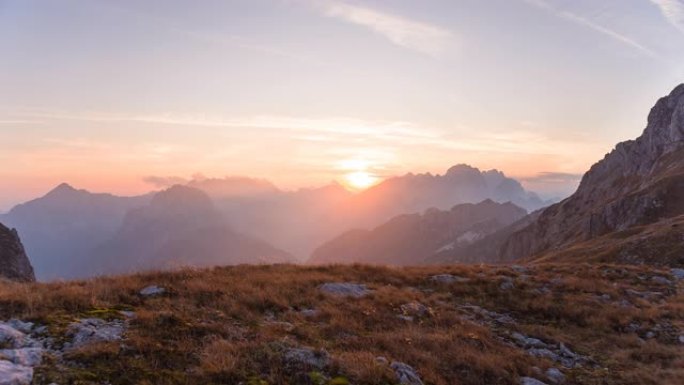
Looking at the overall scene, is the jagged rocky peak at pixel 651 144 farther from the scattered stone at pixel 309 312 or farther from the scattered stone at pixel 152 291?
the scattered stone at pixel 152 291

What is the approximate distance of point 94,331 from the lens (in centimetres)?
1092

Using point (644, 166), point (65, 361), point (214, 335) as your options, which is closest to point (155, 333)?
point (214, 335)

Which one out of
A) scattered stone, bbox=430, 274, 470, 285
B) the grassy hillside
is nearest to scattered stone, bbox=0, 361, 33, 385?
the grassy hillside

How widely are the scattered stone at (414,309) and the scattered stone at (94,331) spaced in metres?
9.99

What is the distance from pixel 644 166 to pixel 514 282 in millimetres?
148405

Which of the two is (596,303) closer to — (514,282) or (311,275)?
(514,282)

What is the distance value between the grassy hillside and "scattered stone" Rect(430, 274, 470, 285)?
0.11 meters

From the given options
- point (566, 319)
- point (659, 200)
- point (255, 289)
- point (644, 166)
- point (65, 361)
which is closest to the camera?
point (65, 361)

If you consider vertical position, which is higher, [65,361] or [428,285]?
[65,361]

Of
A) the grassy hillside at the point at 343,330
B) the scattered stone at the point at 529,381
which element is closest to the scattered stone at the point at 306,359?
the grassy hillside at the point at 343,330

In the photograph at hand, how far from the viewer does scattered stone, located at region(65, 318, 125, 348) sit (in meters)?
10.4

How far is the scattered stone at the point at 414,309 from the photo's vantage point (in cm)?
1733

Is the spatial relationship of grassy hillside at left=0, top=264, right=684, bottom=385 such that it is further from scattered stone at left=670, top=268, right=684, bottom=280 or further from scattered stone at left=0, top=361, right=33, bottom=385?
scattered stone at left=670, top=268, right=684, bottom=280

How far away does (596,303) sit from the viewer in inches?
830
